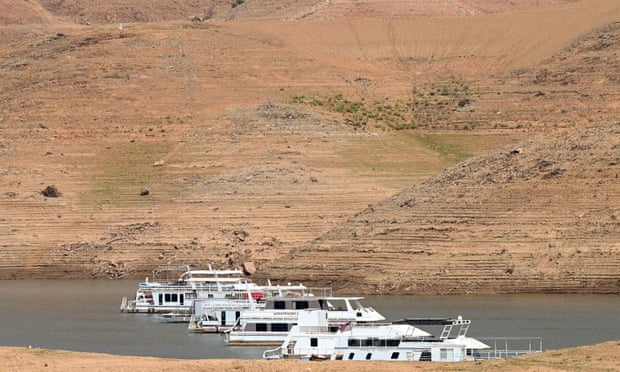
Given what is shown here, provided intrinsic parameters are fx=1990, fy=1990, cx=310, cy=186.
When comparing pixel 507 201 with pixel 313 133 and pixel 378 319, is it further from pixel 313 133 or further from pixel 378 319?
pixel 313 133

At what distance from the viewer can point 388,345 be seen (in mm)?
68562

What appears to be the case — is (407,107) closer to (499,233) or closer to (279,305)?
(499,233)

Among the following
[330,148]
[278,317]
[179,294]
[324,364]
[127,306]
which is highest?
[330,148]

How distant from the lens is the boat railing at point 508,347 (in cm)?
6825

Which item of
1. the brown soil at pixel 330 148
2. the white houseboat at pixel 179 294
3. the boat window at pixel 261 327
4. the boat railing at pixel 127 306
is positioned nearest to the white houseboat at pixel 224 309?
the white houseboat at pixel 179 294

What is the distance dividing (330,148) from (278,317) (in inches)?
2411

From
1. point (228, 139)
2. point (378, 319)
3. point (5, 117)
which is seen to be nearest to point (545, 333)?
point (378, 319)

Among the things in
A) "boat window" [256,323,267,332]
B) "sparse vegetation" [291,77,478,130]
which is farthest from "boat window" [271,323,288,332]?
"sparse vegetation" [291,77,478,130]

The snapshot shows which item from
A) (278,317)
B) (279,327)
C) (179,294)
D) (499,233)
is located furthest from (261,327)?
(499,233)

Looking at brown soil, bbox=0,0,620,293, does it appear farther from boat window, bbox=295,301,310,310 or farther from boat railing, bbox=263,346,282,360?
boat railing, bbox=263,346,282,360

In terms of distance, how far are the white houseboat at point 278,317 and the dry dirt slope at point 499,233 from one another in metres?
17.8

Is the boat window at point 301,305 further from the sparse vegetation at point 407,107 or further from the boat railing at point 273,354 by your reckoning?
the sparse vegetation at point 407,107

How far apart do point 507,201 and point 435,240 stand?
4844 mm

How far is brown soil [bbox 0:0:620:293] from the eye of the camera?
104188mm
